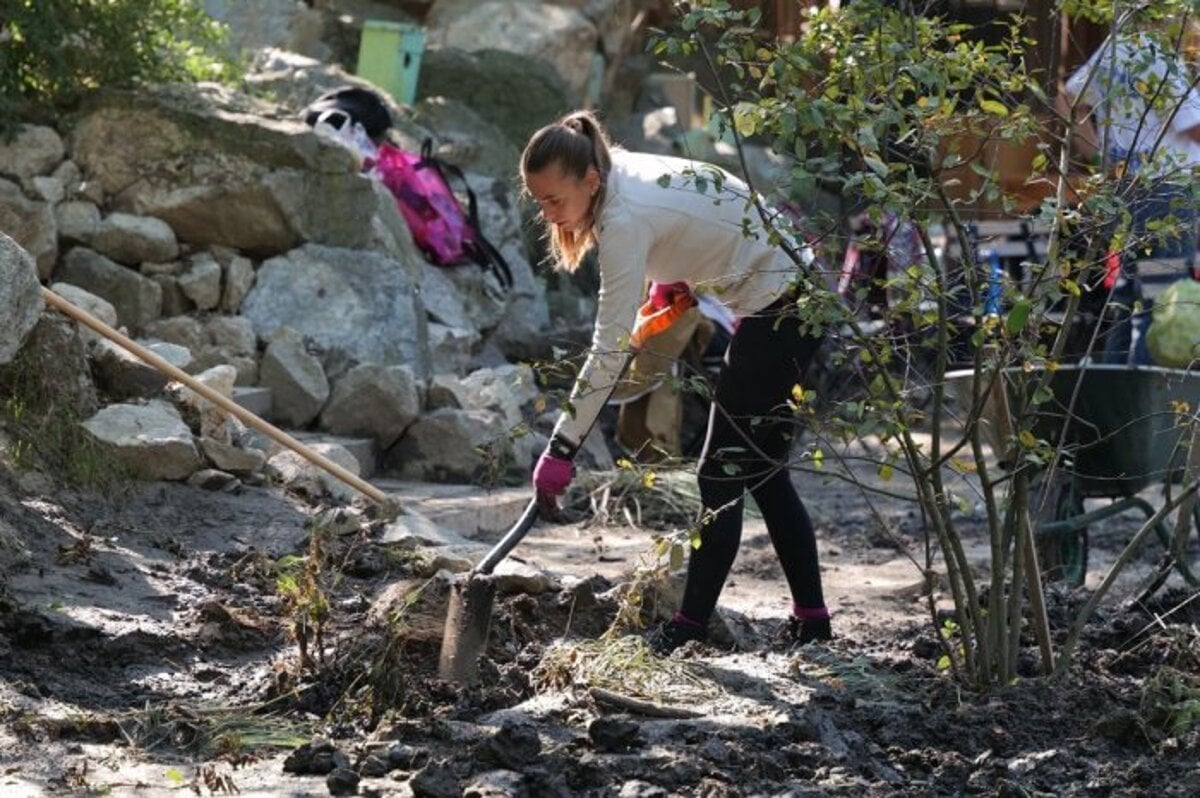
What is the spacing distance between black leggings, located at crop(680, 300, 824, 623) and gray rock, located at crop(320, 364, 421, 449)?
122 inches

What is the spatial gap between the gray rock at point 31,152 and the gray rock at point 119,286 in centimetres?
56

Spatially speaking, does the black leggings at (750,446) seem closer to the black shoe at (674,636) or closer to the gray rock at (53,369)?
the black shoe at (674,636)

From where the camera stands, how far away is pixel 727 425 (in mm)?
5375

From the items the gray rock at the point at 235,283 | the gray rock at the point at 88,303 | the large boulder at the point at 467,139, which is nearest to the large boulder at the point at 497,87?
the large boulder at the point at 467,139

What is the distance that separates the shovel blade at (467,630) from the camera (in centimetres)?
494

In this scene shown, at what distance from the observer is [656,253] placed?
210 inches

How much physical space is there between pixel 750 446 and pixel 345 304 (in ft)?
14.4

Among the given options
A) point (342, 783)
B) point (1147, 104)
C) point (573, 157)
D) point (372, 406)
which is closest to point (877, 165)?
point (1147, 104)

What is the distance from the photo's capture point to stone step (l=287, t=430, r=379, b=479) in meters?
8.16

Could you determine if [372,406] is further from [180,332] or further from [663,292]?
[663,292]

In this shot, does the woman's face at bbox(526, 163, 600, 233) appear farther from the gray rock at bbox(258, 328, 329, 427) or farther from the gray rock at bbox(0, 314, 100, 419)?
the gray rock at bbox(258, 328, 329, 427)

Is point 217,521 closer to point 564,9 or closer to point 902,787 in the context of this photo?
point 902,787

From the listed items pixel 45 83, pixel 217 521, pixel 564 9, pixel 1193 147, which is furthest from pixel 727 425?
pixel 564 9

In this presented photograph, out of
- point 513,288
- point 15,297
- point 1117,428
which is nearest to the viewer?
point 15,297
